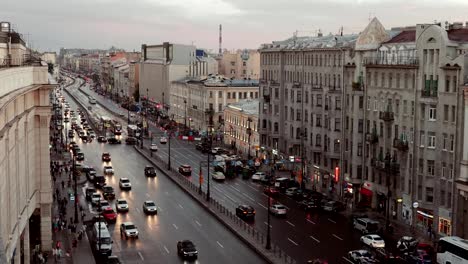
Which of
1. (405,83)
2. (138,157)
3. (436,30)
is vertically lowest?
(138,157)

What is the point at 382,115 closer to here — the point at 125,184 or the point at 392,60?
the point at 392,60

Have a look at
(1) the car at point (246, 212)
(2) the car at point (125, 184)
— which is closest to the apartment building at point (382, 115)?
(1) the car at point (246, 212)

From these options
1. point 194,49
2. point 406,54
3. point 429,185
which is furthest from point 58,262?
point 194,49

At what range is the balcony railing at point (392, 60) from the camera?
53406 mm

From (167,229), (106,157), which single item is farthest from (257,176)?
(106,157)

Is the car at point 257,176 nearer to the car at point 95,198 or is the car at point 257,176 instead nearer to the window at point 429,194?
the car at point 95,198

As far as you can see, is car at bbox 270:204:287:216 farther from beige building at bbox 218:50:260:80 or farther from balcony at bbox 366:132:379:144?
beige building at bbox 218:50:260:80

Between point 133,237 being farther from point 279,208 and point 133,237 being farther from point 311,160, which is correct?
point 311,160

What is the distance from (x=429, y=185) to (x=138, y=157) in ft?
168

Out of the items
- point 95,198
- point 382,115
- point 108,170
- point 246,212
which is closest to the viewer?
point 246,212

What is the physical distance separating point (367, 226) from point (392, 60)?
14776mm

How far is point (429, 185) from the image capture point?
168 feet

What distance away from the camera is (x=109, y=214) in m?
54.8

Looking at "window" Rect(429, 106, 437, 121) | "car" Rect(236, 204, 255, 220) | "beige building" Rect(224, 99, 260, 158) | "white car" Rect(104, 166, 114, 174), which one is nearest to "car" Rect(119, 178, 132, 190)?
"white car" Rect(104, 166, 114, 174)
